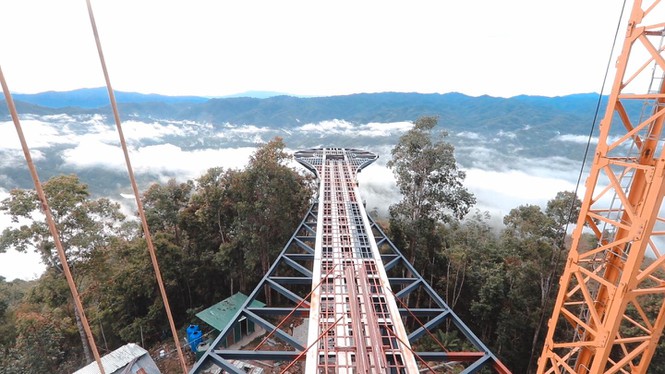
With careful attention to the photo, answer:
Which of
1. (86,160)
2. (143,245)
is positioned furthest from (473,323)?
(86,160)

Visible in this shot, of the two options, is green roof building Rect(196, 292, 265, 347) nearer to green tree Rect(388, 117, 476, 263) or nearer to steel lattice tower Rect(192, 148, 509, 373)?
steel lattice tower Rect(192, 148, 509, 373)

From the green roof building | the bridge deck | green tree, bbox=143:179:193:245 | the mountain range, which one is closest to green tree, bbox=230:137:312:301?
the green roof building

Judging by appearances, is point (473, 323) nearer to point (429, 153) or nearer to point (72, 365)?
point (429, 153)

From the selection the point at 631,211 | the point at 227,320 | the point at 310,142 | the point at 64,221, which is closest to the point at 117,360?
the point at 227,320

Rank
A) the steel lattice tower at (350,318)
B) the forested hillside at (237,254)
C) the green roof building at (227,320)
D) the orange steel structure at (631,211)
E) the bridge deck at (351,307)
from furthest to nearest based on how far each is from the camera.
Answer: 1. the green roof building at (227,320)
2. the forested hillside at (237,254)
3. the steel lattice tower at (350,318)
4. the bridge deck at (351,307)
5. the orange steel structure at (631,211)

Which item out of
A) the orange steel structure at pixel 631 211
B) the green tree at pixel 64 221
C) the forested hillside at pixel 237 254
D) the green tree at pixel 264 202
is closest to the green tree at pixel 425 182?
the forested hillside at pixel 237 254

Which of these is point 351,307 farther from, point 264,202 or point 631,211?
point 264,202

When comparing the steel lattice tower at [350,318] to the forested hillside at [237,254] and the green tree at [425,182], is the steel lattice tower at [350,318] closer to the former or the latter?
the forested hillside at [237,254]
